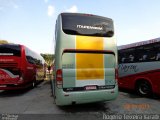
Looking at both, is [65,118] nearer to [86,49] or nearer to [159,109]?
[86,49]

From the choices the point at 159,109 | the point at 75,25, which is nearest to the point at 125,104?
the point at 159,109

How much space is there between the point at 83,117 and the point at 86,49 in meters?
2.30

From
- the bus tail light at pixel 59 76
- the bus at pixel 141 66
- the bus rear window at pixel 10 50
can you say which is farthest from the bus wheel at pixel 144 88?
the bus rear window at pixel 10 50

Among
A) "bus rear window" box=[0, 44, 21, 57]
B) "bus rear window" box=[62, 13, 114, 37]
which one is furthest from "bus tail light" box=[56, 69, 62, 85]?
"bus rear window" box=[0, 44, 21, 57]

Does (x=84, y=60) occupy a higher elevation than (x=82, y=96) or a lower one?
higher

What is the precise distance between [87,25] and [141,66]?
4.20 m

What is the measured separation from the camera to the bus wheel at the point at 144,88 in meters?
9.97

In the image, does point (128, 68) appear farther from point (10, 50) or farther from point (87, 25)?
point (10, 50)

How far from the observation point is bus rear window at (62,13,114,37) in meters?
7.09

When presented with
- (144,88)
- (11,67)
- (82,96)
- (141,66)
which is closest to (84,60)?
(82,96)

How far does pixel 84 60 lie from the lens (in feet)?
23.4

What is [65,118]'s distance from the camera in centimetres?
663

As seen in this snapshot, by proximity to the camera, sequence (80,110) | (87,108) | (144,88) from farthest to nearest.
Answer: (144,88) < (87,108) < (80,110)

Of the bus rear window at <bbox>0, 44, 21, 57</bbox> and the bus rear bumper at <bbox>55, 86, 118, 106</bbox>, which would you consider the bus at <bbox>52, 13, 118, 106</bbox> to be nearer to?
the bus rear bumper at <bbox>55, 86, 118, 106</bbox>
